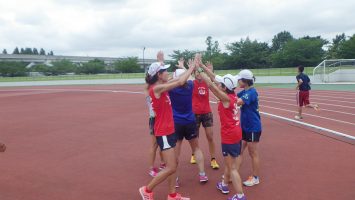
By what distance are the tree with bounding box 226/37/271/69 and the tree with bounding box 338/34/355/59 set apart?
981 centimetres

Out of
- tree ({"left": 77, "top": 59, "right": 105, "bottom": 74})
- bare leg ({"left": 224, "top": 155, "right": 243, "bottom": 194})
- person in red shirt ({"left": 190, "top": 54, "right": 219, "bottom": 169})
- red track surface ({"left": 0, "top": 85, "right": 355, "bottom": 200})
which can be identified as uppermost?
tree ({"left": 77, "top": 59, "right": 105, "bottom": 74})

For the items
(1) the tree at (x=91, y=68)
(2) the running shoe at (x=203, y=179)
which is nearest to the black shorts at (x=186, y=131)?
(2) the running shoe at (x=203, y=179)

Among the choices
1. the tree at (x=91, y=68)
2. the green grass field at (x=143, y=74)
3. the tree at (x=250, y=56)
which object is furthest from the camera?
the tree at (x=91, y=68)

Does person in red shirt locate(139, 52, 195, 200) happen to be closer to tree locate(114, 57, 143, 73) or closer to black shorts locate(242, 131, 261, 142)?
black shorts locate(242, 131, 261, 142)

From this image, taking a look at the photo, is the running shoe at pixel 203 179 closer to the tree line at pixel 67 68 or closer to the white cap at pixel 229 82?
the white cap at pixel 229 82

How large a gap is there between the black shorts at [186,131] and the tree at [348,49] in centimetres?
4013

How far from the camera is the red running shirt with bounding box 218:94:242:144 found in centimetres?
439

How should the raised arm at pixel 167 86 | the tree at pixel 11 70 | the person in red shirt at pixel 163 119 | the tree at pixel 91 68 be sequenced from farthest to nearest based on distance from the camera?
the tree at pixel 91 68 < the tree at pixel 11 70 < the person in red shirt at pixel 163 119 < the raised arm at pixel 167 86

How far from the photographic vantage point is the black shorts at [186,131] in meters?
4.84

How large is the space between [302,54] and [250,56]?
7376mm

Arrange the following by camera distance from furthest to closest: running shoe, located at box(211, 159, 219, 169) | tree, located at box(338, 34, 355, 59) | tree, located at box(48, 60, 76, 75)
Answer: tree, located at box(48, 60, 76, 75) < tree, located at box(338, 34, 355, 59) < running shoe, located at box(211, 159, 219, 169)

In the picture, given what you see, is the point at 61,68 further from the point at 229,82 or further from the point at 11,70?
A: the point at 229,82

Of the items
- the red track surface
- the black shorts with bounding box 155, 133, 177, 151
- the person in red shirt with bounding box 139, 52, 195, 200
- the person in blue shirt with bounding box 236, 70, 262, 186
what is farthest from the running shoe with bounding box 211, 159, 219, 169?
the black shorts with bounding box 155, 133, 177, 151

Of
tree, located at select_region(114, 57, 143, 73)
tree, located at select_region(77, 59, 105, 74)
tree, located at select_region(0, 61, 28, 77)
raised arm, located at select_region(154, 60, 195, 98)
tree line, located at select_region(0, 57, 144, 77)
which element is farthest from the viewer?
tree, located at select_region(77, 59, 105, 74)
